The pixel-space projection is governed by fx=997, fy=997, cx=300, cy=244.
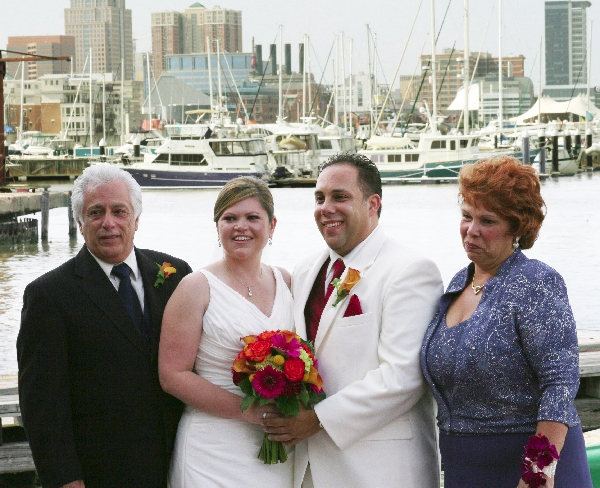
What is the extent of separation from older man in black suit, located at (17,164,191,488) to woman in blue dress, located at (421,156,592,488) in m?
1.04

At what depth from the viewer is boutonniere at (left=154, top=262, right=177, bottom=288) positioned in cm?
383

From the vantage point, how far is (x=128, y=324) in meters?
3.66

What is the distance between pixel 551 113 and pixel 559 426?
118 meters

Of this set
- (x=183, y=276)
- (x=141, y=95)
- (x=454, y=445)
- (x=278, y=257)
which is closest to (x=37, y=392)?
(x=183, y=276)

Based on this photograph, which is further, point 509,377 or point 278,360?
point 278,360

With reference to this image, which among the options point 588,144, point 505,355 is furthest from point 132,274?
point 588,144

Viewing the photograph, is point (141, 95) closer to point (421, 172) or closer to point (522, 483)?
point (421, 172)

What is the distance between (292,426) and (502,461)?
77 cm

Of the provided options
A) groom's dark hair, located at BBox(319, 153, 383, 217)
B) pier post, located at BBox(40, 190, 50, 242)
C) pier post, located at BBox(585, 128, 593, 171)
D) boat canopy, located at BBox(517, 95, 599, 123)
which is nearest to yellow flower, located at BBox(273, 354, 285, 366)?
groom's dark hair, located at BBox(319, 153, 383, 217)

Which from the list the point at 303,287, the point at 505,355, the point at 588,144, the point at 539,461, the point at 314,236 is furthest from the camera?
the point at 588,144

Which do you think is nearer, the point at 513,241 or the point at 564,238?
the point at 513,241

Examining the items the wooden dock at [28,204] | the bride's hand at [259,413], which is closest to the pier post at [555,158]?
the wooden dock at [28,204]

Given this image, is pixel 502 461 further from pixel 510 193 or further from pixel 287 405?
pixel 510 193

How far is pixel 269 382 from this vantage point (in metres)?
3.56
